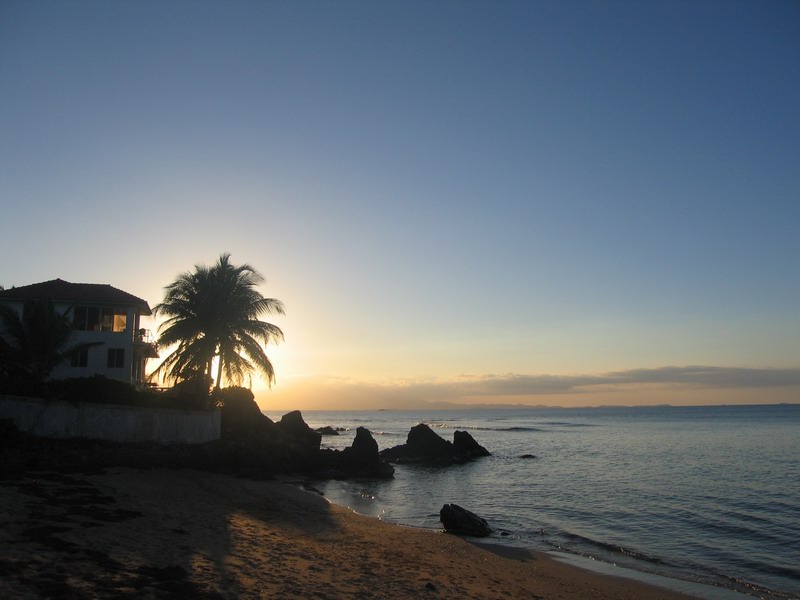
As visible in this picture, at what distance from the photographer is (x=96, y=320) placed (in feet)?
119

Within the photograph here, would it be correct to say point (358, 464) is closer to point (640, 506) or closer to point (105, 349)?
point (105, 349)

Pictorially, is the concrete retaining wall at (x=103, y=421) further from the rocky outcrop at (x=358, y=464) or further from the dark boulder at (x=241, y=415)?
the rocky outcrop at (x=358, y=464)

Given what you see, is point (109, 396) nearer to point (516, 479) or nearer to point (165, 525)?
point (165, 525)

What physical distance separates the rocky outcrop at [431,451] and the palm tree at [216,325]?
20.0 m

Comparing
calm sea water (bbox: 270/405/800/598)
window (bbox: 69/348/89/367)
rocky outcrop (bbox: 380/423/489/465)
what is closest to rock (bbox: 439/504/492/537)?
calm sea water (bbox: 270/405/800/598)

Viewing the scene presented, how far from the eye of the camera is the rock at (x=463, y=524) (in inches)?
818

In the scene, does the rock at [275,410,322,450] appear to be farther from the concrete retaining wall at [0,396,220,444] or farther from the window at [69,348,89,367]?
the window at [69,348,89,367]

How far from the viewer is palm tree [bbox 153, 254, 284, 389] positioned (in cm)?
3572

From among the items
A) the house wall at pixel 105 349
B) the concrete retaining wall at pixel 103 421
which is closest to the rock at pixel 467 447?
the concrete retaining wall at pixel 103 421

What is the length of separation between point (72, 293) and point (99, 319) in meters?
2.47

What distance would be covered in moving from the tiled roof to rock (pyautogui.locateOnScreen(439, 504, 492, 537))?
25.8m

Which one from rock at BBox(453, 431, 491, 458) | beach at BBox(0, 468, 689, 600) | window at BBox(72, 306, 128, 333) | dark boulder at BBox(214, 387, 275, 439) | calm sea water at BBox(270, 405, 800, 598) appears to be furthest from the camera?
rock at BBox(453, 431, 491, 458)

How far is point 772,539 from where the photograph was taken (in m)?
20.8

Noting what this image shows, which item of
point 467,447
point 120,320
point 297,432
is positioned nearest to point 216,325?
point 120,320
